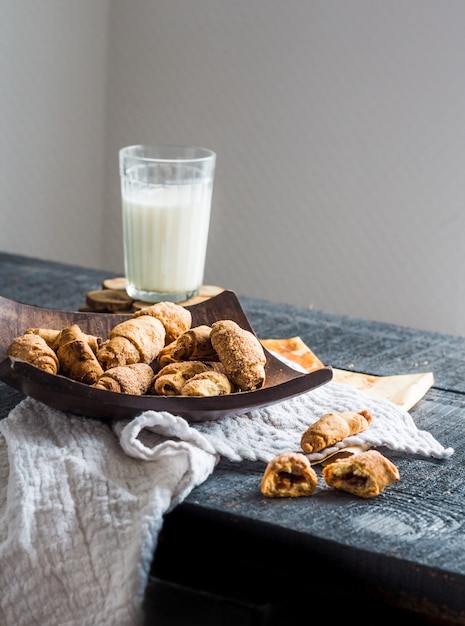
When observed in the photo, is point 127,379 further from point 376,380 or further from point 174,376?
point 376,380

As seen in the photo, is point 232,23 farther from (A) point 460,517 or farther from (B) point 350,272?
(A) point 460,517

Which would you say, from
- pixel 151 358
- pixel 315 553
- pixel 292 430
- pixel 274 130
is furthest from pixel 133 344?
pixel 274 130

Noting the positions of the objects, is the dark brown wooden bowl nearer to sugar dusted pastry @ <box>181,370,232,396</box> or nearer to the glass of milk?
sugar dusted pastry @ <box>181,370,232,396</box>

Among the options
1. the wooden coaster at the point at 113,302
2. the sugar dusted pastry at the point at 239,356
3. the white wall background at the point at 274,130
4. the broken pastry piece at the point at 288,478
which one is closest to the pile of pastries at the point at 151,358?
the sugar dusted pastry at the point at 239,356

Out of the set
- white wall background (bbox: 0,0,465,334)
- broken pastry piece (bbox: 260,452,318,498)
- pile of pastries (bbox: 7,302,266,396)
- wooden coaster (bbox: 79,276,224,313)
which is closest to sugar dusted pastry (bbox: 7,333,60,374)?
pile of pastries (bbox: 7,302,266,396)

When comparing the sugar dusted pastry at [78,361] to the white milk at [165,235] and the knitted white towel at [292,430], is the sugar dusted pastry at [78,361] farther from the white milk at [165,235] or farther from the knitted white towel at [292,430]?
the white milk at [165,235]

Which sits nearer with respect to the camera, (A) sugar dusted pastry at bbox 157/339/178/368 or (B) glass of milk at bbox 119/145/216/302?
(A) sugar dusted pastry at bbox 157/339/178/368

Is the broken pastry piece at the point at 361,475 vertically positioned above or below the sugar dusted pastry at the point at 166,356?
below
